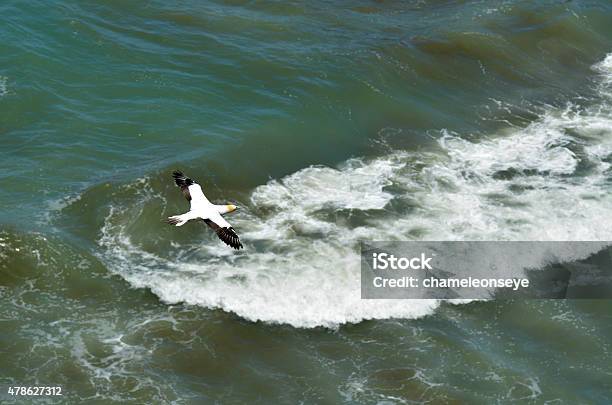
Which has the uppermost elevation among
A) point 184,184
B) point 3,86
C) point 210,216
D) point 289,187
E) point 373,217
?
point 3,86

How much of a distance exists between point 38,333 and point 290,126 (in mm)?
9999

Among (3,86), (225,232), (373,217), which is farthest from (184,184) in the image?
(3,86)

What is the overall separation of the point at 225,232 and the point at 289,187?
5178 mm

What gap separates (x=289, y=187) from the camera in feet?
68.4

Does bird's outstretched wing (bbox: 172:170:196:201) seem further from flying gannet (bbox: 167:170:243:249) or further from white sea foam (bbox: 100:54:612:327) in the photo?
white sea foam (bbox: 100:54:612:327)

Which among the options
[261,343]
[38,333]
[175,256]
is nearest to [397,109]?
[175,256]

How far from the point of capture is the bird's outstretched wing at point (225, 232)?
15.7m

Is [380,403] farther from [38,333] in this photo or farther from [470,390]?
[38,333]

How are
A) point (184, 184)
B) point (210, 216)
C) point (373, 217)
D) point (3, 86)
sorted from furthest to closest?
1. point (3, 86)
2. point (373, 217)
3. point (184, 184)
4. point (210, 216)

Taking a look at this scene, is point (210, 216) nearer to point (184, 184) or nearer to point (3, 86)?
point (184, 184)

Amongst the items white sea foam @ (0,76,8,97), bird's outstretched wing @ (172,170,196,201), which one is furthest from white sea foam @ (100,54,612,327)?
white sea foam @ (0,76,8,97)

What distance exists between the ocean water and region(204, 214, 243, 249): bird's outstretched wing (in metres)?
1.79

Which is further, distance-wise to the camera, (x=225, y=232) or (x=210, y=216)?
(x=210, y=216)

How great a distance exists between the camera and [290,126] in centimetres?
2367
